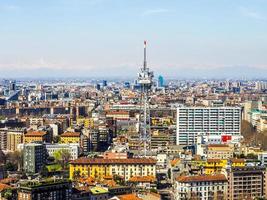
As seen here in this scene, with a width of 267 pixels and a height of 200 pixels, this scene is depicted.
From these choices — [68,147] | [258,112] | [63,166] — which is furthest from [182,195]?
[258,112]

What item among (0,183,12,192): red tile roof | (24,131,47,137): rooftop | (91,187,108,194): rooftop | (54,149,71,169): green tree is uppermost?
(24,131,47,137): rooftop

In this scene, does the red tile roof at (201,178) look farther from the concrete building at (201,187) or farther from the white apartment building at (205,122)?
the white apartment building at (205,122)

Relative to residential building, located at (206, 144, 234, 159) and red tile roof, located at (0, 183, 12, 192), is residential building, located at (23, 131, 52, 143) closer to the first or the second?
residential building, located at (206, 144, 234, 159)

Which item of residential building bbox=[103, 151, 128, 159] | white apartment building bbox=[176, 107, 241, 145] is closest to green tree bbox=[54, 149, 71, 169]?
residential building bbox=[103, 151, 128, 159]

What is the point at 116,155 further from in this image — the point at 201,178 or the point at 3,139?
the point at 3,139

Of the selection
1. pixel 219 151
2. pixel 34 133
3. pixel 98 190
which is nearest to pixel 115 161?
pixel 98 190

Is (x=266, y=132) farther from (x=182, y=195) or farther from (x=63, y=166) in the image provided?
(x=182, y=195)

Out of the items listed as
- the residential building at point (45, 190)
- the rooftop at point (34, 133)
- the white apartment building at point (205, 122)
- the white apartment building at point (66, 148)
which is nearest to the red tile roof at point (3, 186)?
the residential building at point (45, 190)
